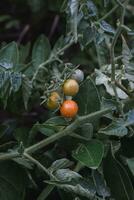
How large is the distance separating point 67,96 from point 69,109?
4 cm

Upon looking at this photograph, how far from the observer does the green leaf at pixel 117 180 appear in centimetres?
102

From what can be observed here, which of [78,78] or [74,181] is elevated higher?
[78,78]

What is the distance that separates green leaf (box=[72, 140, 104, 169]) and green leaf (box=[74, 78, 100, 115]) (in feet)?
0.23

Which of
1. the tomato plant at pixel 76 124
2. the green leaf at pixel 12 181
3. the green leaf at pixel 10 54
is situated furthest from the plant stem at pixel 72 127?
the green leaf at pixel 10 54

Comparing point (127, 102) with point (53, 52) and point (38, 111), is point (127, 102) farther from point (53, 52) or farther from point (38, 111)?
point (38, 111)

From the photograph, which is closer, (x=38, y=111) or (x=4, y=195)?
(x=4, y=195)

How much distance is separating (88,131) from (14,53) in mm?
271

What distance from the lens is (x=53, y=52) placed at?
1249mm

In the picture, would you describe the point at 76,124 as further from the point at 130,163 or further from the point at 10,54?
the point at 10,54

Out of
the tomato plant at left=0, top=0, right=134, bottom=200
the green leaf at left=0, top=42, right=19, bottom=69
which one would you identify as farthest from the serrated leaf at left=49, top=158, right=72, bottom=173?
the green leaf at left=0, top=42, right=19, bottom=69

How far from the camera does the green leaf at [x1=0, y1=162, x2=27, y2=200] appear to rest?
3.48 feet

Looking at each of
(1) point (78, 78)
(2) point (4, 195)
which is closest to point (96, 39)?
(1) point (78, 78)

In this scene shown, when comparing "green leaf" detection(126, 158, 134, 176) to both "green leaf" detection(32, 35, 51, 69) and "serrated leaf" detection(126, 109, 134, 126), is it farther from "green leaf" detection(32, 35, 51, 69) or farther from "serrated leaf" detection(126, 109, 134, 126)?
"green leaf" detection(32, 35, 51, 69)

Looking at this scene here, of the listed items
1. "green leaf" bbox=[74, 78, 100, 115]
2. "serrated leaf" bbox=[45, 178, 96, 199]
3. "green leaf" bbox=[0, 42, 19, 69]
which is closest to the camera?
"serrated leaf" bbox=[45, 178, 96, 199]
